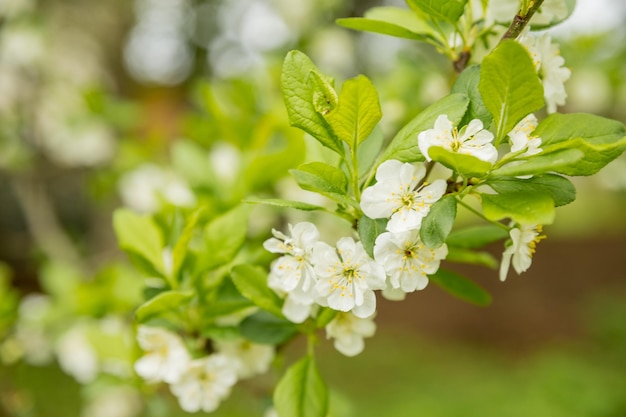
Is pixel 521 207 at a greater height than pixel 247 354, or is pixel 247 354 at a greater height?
pixel 521 207

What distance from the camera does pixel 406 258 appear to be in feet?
2.51

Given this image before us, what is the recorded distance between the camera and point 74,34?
15.3 ft

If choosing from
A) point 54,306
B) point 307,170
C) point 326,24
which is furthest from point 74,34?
point 307,170

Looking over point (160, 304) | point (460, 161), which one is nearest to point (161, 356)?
point (160, 304)

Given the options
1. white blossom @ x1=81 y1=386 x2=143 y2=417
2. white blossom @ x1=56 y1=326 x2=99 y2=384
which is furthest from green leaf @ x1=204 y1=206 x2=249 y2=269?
white blossom @ x1=81 y1=386 x2=143 y2=417

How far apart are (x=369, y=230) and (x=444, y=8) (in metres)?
0.33

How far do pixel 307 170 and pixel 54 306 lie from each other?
135 centimetres

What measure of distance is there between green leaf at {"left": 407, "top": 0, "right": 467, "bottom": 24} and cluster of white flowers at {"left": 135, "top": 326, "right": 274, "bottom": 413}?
2.16ft

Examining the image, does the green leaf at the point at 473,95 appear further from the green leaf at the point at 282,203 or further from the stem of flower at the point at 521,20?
the green leaf at the point at 282,203

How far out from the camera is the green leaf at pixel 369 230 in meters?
0.77

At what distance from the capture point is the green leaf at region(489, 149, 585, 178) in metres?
0.66

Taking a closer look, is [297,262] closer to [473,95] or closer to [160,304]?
[160,304]

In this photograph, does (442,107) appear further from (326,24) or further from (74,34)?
(74,34)

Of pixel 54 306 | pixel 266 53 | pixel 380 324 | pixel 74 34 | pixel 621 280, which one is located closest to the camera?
pixel 54 306
